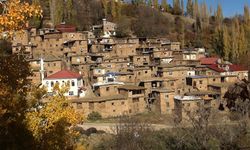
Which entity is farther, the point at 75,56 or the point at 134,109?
the point at 75,56

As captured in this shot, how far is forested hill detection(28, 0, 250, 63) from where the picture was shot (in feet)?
224

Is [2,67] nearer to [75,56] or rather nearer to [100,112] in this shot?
[100,112]

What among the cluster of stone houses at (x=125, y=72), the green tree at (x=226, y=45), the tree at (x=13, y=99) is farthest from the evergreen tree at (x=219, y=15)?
the tree at (x=13, y=99)

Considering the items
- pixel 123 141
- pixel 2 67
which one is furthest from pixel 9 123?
pixel 123 141

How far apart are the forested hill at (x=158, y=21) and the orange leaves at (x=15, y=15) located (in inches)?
2224

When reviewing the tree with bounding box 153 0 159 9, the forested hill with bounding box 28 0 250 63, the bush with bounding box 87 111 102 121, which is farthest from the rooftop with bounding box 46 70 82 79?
the tree with bounding box 153 0 159 9

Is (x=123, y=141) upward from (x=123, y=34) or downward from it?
downward

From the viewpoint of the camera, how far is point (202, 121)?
2492cm

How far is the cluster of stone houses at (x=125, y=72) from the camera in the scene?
40.4 meters

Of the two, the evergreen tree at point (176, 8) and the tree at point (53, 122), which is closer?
the tree at point (53, 122)

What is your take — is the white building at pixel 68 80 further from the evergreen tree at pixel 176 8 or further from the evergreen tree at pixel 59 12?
the evergreen tree at pixel 176 8

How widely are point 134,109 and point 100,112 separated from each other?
3911 mm

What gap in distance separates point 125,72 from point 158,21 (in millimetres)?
34932

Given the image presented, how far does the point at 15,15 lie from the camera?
254 inches
